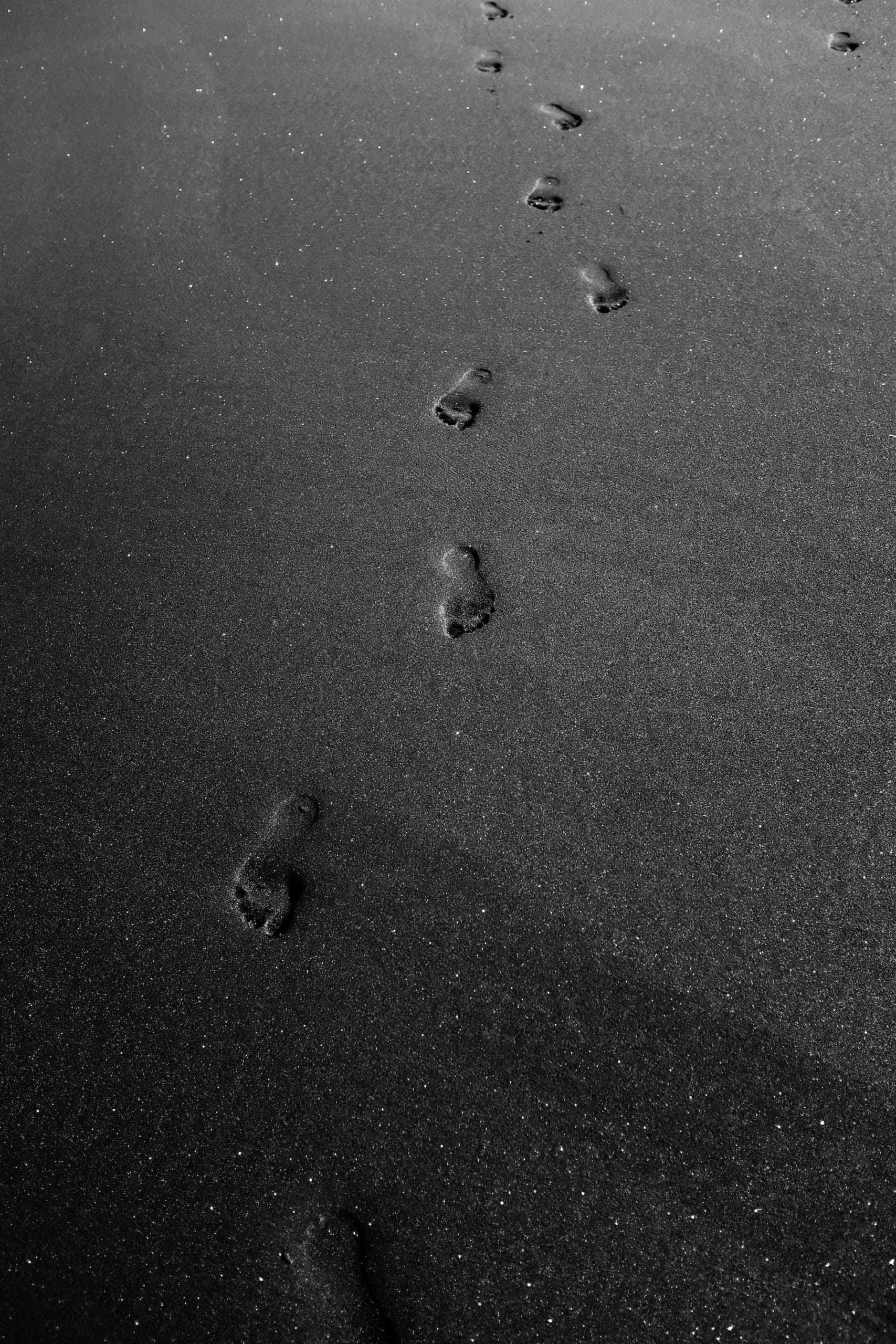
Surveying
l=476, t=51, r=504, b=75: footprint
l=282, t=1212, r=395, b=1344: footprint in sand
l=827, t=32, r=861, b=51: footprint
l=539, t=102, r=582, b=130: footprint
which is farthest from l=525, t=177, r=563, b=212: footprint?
l=282, t=1212, r=395, b=1344: footprint in sand

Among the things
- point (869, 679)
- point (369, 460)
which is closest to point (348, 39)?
point (369, 460)

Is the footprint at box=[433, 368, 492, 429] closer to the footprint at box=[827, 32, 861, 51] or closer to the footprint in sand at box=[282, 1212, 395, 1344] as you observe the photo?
the footprint in sand at box=[282, 1212, 395, 1344]

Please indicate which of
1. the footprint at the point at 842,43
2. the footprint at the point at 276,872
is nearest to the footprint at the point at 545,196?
the footprint at the point at 842,43

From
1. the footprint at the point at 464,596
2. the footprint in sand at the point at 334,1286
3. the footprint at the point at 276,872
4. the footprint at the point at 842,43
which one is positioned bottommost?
the footprint in sand at the point at 334,1286

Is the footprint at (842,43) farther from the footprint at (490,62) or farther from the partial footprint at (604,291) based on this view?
the partial footprint at (604,291)

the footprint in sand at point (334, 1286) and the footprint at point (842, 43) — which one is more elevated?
Answer: the footprint at point (842, 43)

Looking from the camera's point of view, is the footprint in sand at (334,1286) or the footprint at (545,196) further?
the footprint at (545,196)

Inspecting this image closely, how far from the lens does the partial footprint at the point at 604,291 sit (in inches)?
77.8

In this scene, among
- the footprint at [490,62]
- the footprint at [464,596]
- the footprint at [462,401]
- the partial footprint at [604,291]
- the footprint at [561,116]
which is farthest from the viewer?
the footprint at [490,62]

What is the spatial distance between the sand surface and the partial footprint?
11mm

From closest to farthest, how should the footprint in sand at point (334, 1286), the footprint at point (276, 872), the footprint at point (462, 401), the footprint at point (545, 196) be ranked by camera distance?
1. the footprint in sand at point (334, 1286)
2. the footprint at point (276, 872)
3. the footprint at point (462, 401)
4. the footprint at point (545, 196)

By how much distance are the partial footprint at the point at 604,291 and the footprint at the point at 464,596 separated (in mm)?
695

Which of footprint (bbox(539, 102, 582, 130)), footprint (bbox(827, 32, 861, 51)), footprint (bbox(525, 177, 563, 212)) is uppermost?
footprint (bbox(827, 32, 861, 51))

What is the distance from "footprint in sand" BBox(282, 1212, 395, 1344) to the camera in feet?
3.59
